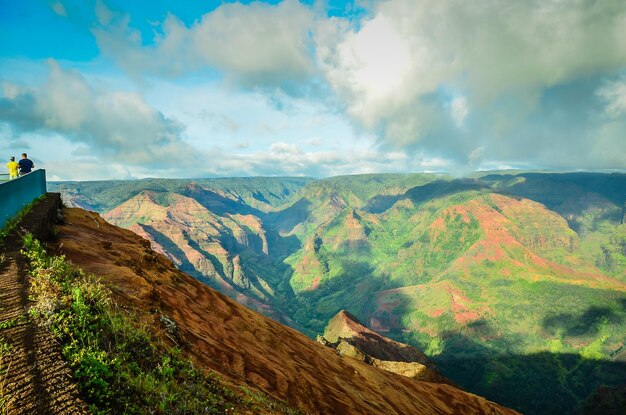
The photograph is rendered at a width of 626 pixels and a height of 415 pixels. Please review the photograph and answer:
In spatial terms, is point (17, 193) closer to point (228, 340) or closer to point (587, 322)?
point (228, 340)

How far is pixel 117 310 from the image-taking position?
8.48m

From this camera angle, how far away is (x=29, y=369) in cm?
544

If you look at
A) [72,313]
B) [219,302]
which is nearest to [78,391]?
[72,313]

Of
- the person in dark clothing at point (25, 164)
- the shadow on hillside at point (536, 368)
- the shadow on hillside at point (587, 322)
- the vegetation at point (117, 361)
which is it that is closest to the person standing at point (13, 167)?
the person in dark clothing at point (25, 164)

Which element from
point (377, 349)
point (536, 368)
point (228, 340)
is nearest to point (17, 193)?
point (228, 340)

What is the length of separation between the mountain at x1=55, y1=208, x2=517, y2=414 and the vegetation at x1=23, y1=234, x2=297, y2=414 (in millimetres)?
1250

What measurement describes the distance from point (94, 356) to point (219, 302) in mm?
13436

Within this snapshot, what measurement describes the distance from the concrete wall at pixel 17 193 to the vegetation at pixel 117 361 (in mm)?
10737

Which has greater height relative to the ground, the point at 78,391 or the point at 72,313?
the point at 72,313

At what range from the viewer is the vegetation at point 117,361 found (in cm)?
570

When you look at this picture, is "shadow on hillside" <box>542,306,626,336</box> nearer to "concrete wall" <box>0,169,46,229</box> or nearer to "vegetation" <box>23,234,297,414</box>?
"vegetation" <box>23,234,297,414</box>

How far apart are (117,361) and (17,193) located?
62.6ft

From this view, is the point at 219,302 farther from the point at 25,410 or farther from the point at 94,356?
the point at 25,410

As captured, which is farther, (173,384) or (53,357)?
A: (173,384)
